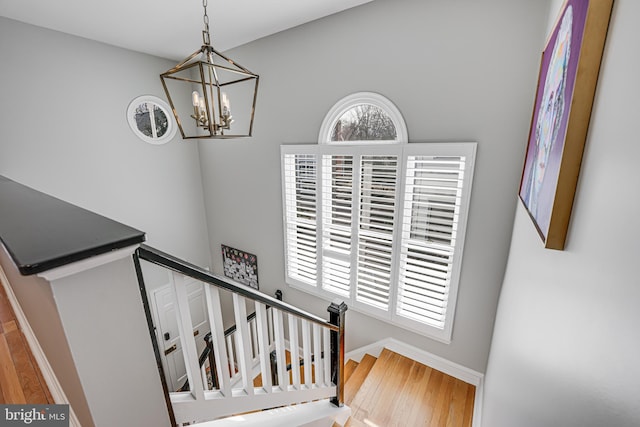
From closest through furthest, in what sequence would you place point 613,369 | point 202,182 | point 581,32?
point 613,369 → point 581,32 → point 202,182

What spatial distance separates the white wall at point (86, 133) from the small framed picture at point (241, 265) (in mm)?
758

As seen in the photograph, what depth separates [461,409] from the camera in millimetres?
2232

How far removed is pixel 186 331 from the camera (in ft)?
2.87

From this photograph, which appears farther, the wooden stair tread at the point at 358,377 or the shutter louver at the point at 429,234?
the wooden stair tread at the point at 358,377

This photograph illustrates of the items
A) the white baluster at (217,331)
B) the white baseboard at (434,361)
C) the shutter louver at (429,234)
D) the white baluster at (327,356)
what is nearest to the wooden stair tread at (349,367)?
the white baseboard at (434,361)

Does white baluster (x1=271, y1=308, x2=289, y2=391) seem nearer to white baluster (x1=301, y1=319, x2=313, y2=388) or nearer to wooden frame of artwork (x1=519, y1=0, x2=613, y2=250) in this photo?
white baluster (x1=301, y1=319, x2=313, y2=388)

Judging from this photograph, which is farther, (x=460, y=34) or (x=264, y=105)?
(x=264, y=105)

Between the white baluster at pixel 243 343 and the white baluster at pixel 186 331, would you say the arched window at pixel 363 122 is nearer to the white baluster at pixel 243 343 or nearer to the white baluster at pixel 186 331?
the white baluster at pixel 243 343

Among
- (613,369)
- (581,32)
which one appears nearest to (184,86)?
(581,32)

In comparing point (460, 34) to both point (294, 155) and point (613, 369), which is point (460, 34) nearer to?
point (294, 155)

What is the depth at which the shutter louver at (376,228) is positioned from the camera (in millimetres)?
2479

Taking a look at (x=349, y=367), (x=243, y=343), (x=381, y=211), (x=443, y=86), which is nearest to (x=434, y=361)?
(x=349, y=367)

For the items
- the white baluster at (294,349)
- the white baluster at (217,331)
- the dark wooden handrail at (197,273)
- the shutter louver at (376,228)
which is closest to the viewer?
the dark wooden handrail at (197,273)

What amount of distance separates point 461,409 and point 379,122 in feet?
8.70
